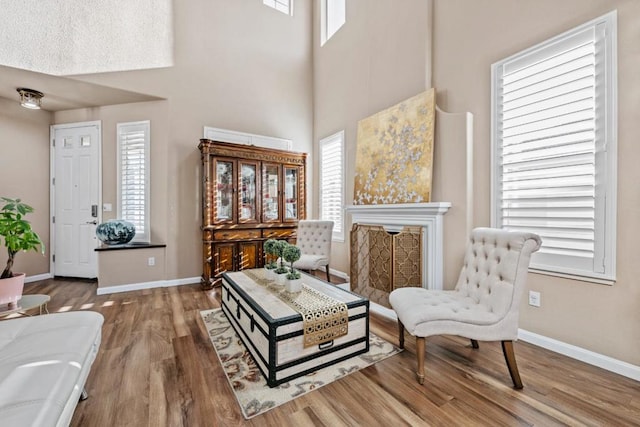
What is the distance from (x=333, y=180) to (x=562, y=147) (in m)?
3.32

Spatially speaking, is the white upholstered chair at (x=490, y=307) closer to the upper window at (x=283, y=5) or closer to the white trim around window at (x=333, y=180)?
the white trim around window at (x=333, y=180)

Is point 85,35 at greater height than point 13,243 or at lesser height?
greater

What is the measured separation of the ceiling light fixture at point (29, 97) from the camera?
151 inches

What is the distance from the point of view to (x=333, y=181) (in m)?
5.11

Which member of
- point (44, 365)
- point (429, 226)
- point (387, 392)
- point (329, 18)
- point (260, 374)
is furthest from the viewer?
point (329, 18)

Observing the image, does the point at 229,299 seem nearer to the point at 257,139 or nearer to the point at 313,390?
the point at 313,390

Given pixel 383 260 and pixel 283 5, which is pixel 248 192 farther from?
pixel 283 5

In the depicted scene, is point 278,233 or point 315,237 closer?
point 315,237

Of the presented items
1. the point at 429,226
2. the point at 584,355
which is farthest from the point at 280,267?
the point at 584,355

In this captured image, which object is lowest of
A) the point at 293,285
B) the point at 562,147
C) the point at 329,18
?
the point at 293,285

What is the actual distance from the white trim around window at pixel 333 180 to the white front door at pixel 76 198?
3703mm

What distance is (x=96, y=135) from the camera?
14.9 feet

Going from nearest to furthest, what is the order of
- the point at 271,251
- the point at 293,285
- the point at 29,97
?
the point at 293,285
the point at 271,251
the point at 29,97

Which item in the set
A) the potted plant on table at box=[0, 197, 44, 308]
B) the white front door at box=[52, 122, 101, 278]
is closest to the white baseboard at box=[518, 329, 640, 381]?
the potted plant on table at box=[0, 197, 44, 308]
